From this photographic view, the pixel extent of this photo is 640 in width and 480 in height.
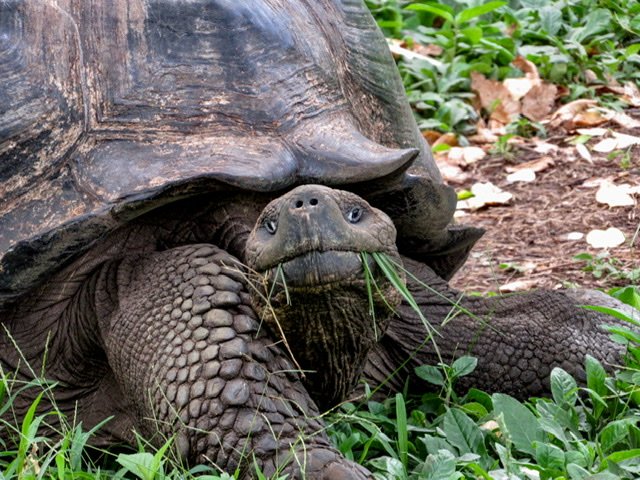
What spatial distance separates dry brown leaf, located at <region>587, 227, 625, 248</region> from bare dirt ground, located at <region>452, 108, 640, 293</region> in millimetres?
29

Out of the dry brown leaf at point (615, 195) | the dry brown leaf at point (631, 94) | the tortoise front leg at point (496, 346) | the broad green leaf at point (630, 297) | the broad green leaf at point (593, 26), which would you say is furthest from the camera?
the broad green leaf at point (593, 26)

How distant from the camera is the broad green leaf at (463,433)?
294 cm

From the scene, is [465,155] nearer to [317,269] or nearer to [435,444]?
[435,444]

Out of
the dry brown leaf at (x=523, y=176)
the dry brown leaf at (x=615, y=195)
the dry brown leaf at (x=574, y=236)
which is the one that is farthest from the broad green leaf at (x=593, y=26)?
the dry brown leaf at (x=574, y=236)

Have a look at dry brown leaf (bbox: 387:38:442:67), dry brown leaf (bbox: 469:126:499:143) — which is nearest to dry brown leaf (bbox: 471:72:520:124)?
dry brown leaf (bbox: 469:126:499:143)

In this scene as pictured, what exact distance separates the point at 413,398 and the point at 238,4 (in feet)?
4.32

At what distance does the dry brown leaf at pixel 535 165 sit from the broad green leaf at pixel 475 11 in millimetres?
1341

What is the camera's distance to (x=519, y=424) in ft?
9.72

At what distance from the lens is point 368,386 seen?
3449 millimetres

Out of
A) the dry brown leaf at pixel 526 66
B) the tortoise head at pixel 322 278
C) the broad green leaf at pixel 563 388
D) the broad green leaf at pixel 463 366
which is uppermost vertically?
the tortoise head at pixel 322 278

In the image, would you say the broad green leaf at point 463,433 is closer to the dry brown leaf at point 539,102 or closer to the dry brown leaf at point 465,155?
the dry brown leaf at point 465,155

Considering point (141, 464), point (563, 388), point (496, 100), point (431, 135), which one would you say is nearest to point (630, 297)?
point (563, 388)

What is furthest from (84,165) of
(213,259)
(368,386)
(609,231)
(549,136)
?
(549,136)

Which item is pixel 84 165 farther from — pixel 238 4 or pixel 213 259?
pixel 238 4
